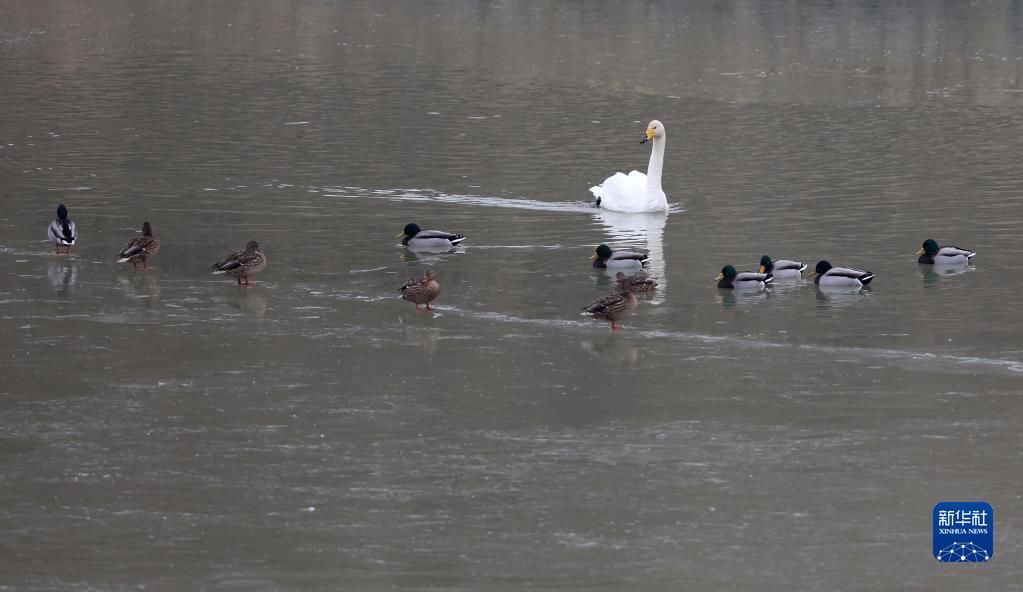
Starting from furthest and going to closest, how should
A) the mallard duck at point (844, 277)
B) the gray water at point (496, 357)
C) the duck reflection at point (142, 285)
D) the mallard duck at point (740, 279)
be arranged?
the mallard duck at point (844, 277), the mallard duck at point (740, 279), the duck reflection at point (142, 285), the gray water at point (496, 357)

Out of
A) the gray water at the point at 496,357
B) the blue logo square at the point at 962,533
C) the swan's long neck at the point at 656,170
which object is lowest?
the blue logo square at the point at 962,533

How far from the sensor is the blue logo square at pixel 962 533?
8844mm

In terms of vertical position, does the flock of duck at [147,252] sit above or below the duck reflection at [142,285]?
above

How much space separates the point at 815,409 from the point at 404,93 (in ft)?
79.6

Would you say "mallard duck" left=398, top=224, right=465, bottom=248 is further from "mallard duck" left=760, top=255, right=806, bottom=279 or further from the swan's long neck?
the swan's long neck

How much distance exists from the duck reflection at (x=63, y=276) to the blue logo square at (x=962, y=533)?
9.36 metres

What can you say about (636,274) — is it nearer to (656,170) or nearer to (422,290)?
(422,290)

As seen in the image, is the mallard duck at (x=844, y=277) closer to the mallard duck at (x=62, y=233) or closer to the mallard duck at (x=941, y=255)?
the mallard duck at (x=941, y=255)

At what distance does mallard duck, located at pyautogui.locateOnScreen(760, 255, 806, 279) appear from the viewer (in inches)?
650

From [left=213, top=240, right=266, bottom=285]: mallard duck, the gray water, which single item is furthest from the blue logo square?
[left=213, top=240, right=266, bottom=285]: mallard duck

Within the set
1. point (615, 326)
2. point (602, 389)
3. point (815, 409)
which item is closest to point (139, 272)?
point (615, 326)

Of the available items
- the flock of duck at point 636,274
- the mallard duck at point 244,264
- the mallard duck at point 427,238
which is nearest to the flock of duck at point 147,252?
the mallard duck at point 244,264

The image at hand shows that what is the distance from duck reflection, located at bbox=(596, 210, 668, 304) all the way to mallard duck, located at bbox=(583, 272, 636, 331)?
8.51 ft

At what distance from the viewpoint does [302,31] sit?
2025 inches
